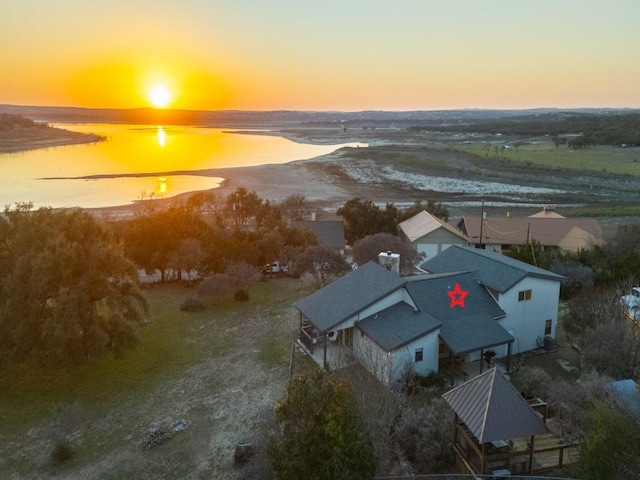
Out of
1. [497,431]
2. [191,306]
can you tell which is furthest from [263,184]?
[497,431]

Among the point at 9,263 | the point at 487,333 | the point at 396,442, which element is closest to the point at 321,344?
the point at 487,333

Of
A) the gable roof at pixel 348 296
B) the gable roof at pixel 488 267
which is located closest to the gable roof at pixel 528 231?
the gable roof at pixel 488 267

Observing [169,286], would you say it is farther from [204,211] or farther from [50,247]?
[204,211]

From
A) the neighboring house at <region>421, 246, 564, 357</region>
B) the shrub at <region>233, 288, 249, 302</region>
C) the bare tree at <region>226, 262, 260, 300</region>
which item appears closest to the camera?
the neighboring house at <region>421, 246, 564, 357</region>

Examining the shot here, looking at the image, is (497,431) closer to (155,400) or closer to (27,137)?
(155,400)

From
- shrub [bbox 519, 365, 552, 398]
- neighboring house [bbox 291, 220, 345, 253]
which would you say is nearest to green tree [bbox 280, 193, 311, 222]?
neighboring house [bbox 291, 220, 345, 253]

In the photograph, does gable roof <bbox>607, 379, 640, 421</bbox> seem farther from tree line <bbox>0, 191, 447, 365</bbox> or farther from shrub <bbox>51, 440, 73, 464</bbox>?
tree line <bbox>0, 191, 447, 365</bbox>
